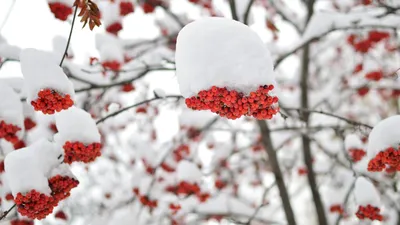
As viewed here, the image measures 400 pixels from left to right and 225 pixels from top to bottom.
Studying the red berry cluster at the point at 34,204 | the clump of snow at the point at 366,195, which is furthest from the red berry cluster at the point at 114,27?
the clump of snow at the point at 366,195

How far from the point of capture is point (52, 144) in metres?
2.67

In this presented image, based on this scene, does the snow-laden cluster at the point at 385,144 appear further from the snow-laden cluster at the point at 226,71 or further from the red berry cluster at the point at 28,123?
the red berry cluster at the point at 28,123

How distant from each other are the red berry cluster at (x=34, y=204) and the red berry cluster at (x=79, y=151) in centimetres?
29

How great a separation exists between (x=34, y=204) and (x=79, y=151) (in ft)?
1.44

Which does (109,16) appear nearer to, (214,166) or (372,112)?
(214,166)

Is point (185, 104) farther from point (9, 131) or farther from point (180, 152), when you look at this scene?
point (180, 152)

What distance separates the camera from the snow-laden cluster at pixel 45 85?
218 centimetres

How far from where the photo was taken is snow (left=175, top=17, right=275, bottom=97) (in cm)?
190

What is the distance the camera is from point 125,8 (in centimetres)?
416

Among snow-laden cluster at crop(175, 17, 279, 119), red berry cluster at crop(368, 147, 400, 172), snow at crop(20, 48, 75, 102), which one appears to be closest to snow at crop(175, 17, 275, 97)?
snow-laden cluster at crop(175, 17, 279, 119)

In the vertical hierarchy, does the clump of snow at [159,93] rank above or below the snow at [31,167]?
above

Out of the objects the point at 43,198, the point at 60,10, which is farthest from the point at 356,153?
the point at 60,10

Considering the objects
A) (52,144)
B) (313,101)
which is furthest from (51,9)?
(313,101)

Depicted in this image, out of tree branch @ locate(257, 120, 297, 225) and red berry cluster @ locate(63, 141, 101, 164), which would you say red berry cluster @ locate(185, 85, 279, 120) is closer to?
red berry cluster @ locate(63, 141, 101, 164)
